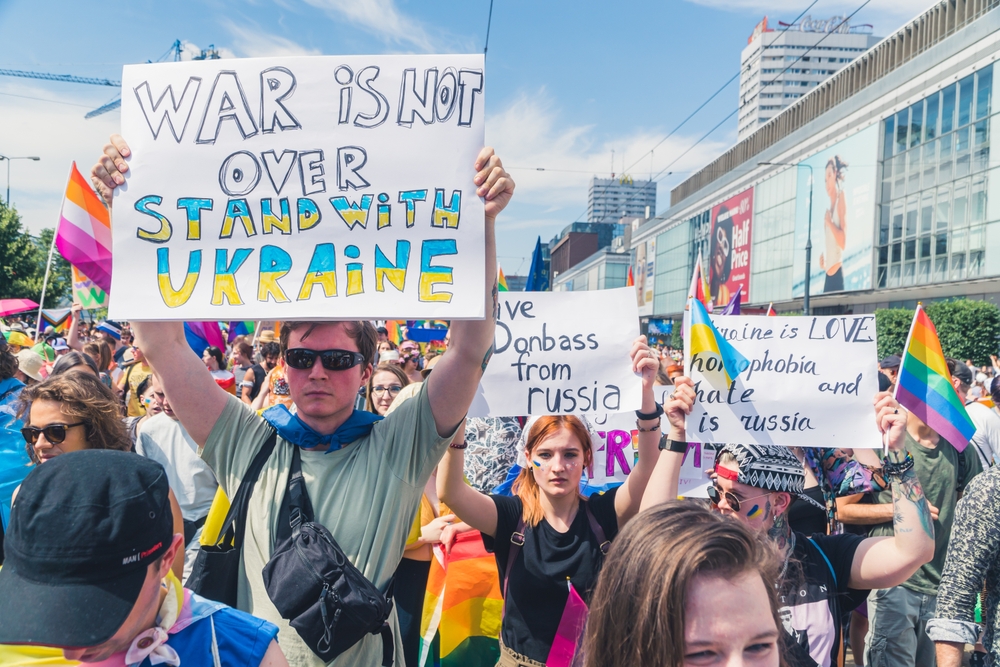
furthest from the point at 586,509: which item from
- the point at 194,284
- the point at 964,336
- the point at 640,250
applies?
the point at 640,250

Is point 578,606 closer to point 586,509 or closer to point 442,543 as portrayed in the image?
point 586,509

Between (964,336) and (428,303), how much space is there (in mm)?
25357

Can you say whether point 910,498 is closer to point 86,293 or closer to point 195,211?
point 195,211

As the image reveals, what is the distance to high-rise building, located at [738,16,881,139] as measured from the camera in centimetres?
14888

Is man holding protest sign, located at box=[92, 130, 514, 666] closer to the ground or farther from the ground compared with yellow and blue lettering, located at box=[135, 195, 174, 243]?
closer to the ground

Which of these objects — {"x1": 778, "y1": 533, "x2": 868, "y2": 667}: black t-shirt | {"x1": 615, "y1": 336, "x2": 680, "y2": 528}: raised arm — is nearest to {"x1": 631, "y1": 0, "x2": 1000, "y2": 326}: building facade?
{"x1": 615, "y1": 336, "x2": 680, "y2": 528}: raised arm

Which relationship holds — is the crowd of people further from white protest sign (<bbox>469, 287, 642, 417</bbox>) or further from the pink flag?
white protest sign (<bbox>469, 287, 642, 417</bbox>)

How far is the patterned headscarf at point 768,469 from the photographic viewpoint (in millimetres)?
2641

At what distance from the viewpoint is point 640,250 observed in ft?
265

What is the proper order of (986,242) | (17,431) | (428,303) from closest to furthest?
(428,303) → (17,431) → (986,242)

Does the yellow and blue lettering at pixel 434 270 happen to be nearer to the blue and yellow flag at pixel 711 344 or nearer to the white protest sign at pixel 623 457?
the blue and yellow flag at pixel 711 344

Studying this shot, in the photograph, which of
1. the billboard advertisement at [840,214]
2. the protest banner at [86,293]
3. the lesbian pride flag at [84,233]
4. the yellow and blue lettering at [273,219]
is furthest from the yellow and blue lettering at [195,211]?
the billboard advertisement at [840,214]

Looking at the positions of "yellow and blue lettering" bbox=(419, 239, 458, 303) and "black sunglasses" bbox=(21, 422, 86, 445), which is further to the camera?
"black sunglasses" bbox=(21, 422, 86, 445)

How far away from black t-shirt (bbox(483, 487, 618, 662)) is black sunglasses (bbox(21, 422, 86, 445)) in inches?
66.5
